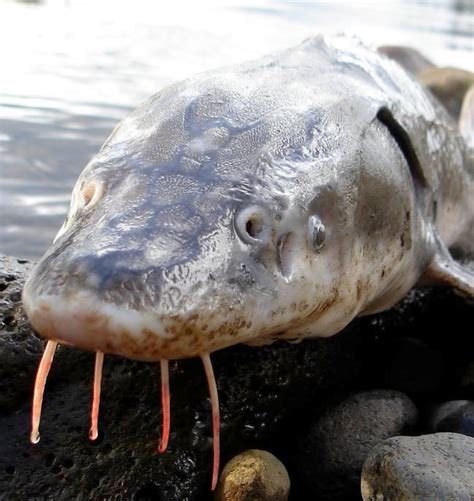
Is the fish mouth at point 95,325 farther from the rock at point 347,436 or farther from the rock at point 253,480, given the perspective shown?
the rock at point 347,436

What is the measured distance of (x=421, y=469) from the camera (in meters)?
2.15

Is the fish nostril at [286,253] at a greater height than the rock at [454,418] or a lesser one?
greater

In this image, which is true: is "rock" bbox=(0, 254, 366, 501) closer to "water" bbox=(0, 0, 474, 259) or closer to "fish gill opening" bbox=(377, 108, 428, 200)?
"fish gill opening" bbox=(377, 108, 428, 200)

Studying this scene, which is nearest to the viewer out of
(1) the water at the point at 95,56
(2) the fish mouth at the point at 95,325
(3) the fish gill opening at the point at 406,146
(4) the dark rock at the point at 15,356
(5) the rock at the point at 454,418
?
(2) the fish mouth at the point at 95,325

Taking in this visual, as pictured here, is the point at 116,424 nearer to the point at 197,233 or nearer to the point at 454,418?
the point at 197,233

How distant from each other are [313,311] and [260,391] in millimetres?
603

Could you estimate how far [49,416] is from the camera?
7.88 feet

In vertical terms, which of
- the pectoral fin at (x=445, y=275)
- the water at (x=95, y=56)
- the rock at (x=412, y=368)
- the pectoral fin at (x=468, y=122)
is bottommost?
the water at (x=95, y=56)

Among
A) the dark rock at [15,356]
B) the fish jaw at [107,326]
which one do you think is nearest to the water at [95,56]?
the dark rock at [15,356]

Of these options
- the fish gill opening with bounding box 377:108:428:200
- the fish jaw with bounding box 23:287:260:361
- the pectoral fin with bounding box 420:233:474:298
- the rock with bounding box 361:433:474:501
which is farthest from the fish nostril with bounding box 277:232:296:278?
the pectoral fin with bounding box 420:233:474:298

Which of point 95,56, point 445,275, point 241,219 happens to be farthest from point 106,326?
point 95,56

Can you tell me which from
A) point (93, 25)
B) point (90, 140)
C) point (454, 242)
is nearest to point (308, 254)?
point (454, 242)

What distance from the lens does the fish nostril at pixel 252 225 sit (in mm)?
1954

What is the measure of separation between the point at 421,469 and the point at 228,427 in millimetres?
681
